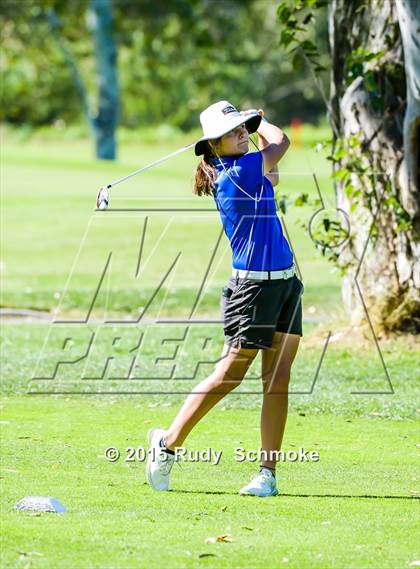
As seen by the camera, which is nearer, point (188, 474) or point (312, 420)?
point (188, 474)

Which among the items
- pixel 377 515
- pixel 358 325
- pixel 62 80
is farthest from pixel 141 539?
pixel 62 80

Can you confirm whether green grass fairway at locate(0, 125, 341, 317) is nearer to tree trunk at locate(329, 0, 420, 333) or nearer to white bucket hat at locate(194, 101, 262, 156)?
tree trunk at locate(329, 0, 420, 333)

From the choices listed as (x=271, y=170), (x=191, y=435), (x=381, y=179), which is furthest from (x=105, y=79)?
(x=271, y=170)

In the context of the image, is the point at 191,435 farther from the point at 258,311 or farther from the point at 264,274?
the point at 264,274

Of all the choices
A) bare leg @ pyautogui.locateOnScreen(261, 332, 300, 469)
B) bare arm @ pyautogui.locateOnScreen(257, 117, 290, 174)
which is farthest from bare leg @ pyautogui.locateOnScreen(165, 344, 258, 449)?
bare arm @ pyautogui.locateOnScreen(257, 117, 290, 174)

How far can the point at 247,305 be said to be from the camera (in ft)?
22.2

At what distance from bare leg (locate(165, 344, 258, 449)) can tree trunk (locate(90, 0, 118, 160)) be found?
120 ft

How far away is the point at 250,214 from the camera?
6.64m

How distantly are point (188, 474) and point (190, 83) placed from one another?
55.3 meters

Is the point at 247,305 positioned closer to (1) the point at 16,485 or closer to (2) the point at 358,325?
(1) the point at 16,485

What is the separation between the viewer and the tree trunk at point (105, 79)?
42.9 metres

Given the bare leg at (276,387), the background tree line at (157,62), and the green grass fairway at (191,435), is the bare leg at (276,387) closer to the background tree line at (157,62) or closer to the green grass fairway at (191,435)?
the green grass fairway at (191,435)

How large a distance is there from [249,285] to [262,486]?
1.02 m

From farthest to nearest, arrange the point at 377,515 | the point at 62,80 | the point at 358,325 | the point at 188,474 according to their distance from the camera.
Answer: the point at 62,80
the point at 358,325
the point at 188,474
the point at 377,515
